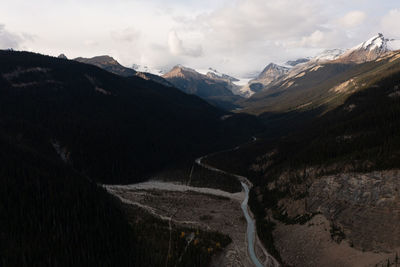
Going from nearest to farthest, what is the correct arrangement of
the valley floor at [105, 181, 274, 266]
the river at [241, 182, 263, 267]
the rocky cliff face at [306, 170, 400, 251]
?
1. the rocky cliff face at [306, 170, 400, 251]
2. the river at [241, 182, 263, 267]
3. the valley floor at [105, 181, 274, 266]

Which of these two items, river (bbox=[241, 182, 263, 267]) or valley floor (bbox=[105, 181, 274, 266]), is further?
valley floor (bbox=[105, 181, 274, 266])

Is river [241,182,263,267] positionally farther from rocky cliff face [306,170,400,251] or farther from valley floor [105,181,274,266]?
rocky cliff face [306,170,400,251]

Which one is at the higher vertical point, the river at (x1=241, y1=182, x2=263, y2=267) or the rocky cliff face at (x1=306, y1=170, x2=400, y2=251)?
the rocky cliff face at (x1=306, y1=170, x2=400, y2=251)

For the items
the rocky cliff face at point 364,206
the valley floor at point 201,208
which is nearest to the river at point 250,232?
the valley floor at point 201,208

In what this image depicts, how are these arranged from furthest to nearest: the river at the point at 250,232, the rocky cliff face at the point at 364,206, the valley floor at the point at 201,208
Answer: the valley floor at the point at 201,208, the river at the point at 250,232, the rocky cliff face at the point at 364,206

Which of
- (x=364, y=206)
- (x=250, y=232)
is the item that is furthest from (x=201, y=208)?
(x=364, y=206)

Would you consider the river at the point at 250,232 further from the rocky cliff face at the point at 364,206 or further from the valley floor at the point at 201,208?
the rocky cliff face at the point at 364,206

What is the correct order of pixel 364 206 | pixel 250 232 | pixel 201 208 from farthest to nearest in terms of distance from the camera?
pixel 201 208
pixel 250 232
pixel 364 206

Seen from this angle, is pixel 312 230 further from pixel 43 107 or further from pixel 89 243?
pixel 43 107

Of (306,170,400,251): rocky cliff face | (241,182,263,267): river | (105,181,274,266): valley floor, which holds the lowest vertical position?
(241,182,263,267): river

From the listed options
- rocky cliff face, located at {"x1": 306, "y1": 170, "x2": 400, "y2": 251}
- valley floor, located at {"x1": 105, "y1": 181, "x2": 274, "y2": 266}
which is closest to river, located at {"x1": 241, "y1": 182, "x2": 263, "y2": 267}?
valley floor, located at {"x1": 105, "y1": 181, "x2": 274, "y2": 266}

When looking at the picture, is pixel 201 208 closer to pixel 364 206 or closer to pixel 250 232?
pixel 250 232
